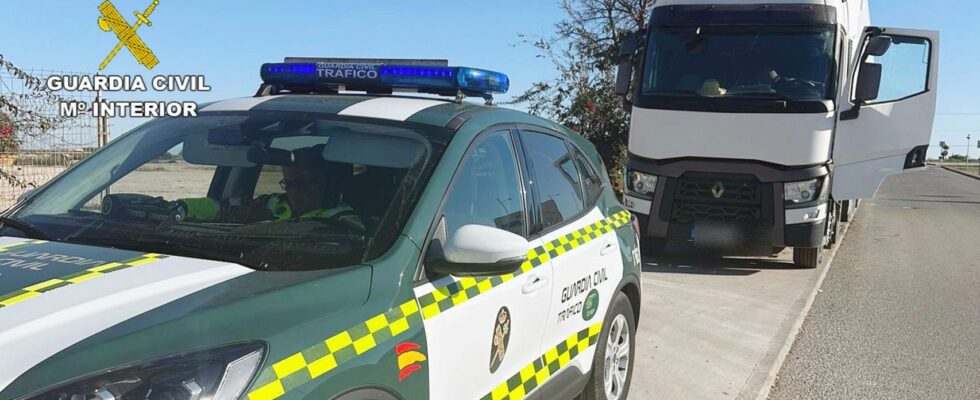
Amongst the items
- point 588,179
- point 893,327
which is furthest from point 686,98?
point 588,179

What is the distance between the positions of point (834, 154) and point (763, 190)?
102 centimetres

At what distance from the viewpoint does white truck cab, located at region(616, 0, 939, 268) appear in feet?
29.1

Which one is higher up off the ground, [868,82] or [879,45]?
[879,45]

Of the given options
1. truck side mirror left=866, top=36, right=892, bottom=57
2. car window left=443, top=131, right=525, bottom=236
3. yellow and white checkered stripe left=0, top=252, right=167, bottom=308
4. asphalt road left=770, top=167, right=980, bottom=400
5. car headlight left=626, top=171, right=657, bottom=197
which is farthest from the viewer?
car headlight left=626, top=171, right=657, bottom=197

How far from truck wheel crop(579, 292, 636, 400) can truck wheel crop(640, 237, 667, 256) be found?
218 inches

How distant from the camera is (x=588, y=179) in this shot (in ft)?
14.1

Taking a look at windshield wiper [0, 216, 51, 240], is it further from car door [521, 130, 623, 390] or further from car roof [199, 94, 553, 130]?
car door [521, 130, 623, 390]

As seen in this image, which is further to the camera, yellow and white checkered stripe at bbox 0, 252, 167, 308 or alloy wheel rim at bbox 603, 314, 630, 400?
alloy wheel rim at bbox 603, 314, 630, 400

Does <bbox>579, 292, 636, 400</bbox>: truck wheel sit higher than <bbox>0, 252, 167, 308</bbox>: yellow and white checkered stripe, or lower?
lower

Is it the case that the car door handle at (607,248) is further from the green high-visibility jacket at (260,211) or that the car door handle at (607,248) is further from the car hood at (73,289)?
the car hood at (73,289)

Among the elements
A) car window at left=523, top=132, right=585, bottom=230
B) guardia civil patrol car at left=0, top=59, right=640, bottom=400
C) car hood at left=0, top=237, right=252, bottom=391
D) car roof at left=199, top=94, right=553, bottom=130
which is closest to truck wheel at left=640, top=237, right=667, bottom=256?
guardia civil patrol car at left=0, top=59, right=640, bottom=400

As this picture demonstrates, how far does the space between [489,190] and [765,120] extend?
21.3 ft

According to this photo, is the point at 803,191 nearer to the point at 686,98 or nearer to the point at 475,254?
the point at 686,98

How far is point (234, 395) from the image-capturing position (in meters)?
1.79
